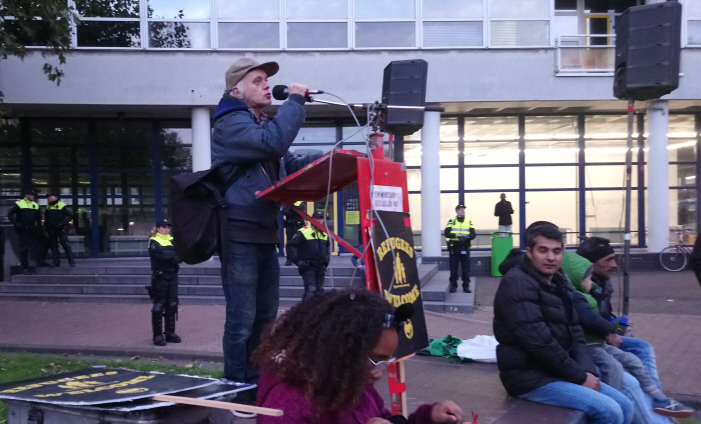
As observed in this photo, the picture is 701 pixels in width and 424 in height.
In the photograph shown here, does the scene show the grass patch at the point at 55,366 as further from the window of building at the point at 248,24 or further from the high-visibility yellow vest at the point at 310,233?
the window of building at the point at 248,24

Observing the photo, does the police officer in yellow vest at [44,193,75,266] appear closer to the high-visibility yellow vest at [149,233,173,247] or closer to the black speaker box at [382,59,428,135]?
the high-visibility yellow vest at [149,233,173,247]

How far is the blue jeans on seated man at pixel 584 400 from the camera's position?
3.83m

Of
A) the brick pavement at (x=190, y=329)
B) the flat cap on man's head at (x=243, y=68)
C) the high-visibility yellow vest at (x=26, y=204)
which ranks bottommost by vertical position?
the brick pavement at (x=190, y=329)

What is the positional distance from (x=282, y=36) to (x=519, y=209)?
775cm

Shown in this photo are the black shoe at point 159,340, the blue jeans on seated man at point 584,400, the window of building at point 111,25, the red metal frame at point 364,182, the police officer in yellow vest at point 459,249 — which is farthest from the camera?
the window of building at point 111,25

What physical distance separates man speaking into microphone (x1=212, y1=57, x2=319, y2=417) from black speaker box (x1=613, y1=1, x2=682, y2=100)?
4159mm

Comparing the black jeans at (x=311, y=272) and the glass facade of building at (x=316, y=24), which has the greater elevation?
the glass facade of building at (x=316, y=24)

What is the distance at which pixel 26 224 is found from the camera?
12.8m

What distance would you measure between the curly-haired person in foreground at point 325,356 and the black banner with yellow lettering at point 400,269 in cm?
108

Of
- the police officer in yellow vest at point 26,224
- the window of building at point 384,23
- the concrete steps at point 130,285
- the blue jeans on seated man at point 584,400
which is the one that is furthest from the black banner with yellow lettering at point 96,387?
the window of building at point 384,23

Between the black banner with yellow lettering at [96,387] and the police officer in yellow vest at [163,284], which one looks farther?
the police officer in yellow vest at [163,284]

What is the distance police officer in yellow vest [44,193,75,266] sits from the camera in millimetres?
13116

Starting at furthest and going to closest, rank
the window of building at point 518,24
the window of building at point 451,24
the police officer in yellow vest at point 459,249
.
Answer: the window of building at point 518,24
the window of building at point 451,24
the police officer in yellow vest at point 459,249

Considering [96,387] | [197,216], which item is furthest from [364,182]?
[96,387]
